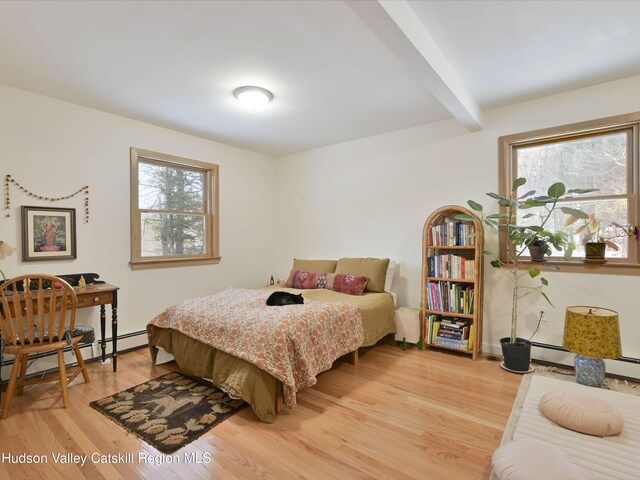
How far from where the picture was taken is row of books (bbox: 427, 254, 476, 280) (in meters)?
3.24

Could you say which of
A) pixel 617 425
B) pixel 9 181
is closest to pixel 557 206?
pixel 617 425

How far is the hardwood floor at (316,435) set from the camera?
65.8 inches

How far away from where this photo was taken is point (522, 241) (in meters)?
2.86

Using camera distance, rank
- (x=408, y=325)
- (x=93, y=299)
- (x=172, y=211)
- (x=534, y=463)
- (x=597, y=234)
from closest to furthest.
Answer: (x=534, y=463) < (x=93, y=299) < (x=597, y=234) < (x=408, y=325) < (x=172, y=211)

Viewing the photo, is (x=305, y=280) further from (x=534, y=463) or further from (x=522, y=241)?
(x=534, y=463)

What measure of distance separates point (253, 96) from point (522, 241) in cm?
273

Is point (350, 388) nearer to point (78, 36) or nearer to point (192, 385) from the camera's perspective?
point (192, 385)

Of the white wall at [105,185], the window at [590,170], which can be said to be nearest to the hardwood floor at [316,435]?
the white wall at [105,185]

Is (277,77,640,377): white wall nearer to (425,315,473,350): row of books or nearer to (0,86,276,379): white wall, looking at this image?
(425,315,473,350): row of books

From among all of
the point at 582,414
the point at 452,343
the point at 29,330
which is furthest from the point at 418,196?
the point at 29,330

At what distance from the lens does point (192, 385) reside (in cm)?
261

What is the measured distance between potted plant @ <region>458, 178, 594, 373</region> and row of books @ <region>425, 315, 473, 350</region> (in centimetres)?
33

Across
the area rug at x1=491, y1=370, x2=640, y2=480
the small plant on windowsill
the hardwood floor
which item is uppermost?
the small plant on windowsill

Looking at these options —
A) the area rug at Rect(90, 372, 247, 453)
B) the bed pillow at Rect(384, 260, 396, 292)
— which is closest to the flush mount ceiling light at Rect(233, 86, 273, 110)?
the bed pillow at Rect(384, 260, 396, 292)
